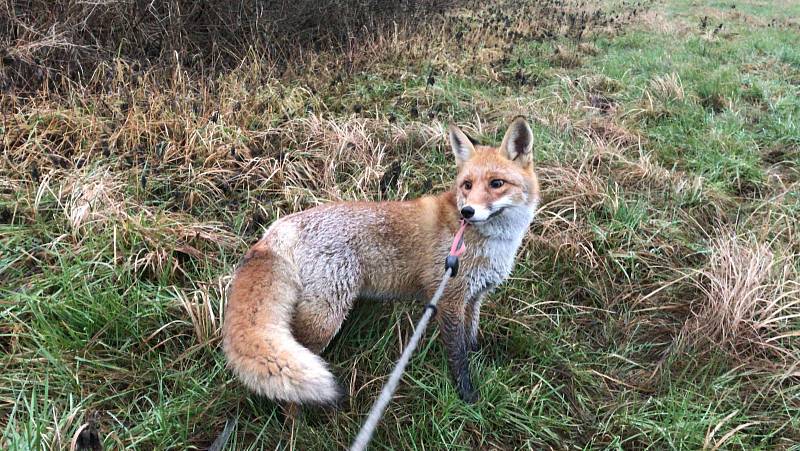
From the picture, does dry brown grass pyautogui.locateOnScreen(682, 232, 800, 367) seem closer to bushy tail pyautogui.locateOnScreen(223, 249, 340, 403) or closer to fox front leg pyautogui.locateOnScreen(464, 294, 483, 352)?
fox front leg pyautogui.locateOnScreen(464, 294, 483, 352)

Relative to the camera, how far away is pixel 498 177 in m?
2.71

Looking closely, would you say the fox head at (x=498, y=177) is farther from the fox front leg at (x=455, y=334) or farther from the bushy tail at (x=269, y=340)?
the bushy tail at (x=269, y=340)

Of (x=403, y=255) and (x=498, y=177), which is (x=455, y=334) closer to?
(x=403, y=255)

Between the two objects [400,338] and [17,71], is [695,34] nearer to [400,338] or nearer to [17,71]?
[400,338]

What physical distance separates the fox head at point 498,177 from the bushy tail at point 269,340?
1.06 m

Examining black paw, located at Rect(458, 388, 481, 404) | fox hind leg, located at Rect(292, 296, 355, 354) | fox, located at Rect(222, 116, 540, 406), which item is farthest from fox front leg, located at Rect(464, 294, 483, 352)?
fox hind leg, located at Rect(292, 296, 355, 354)

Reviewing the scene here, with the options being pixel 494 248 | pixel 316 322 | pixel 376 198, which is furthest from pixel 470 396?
pixel 376 198

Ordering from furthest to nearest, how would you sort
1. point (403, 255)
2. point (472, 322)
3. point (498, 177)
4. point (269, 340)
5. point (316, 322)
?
1. point (472, 322)
2. point (403, 255)
3. point (498, 177)
4. point (316, 322)
5. point (269, 340)

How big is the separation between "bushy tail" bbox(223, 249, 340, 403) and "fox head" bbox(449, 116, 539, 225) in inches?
41.7

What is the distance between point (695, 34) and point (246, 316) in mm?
11596

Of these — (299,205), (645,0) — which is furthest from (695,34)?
(299,205)

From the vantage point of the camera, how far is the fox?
8.27 ft

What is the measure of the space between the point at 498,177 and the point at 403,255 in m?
0.75

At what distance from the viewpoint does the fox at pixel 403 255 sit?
2.52 metres
